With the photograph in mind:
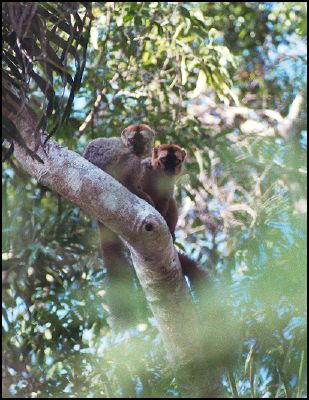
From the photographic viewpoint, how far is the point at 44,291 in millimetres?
6559

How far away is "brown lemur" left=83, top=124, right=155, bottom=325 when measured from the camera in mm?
5098

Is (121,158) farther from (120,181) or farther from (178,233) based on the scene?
(178,233)

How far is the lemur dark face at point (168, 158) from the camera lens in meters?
5.59

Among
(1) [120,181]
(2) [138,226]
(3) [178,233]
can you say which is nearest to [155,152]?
(1) [120,181]

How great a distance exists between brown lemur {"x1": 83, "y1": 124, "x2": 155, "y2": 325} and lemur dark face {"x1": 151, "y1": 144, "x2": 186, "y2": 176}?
0.16 meters

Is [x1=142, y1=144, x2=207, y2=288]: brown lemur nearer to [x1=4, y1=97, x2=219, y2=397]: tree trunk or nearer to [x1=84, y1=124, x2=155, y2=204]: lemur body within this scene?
[x1=84, y1=124, x2=155, y2=204]: lemur body

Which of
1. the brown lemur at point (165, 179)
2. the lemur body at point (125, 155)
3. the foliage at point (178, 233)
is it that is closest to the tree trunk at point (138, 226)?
the foliage at point (178, 233)

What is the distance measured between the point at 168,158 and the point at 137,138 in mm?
304

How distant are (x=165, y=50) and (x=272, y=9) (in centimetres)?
239

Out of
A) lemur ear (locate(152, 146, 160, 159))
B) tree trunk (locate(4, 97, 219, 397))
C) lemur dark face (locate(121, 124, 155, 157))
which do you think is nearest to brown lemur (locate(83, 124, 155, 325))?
lemur dark face (locate(121, 124, 155, 157))

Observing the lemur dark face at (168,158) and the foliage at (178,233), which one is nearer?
the foliage at (178,233)

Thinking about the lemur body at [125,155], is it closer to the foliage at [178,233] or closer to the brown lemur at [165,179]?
the brown lemur at [165,179]

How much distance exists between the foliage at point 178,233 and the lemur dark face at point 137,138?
764 millimetres

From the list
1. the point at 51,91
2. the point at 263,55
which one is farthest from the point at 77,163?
the point at 263,55
